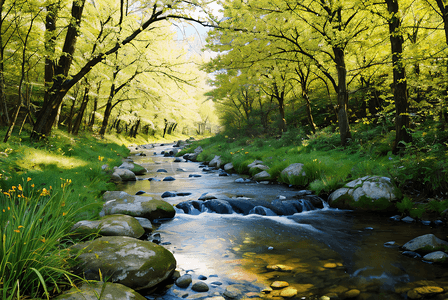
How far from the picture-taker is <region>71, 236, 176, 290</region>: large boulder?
305 centimetres

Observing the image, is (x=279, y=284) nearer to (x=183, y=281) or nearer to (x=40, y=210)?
(x=183, y=281)

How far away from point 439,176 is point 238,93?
19.9 m

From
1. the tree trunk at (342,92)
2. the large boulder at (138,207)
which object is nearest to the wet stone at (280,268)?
the large boulder at (138,207)

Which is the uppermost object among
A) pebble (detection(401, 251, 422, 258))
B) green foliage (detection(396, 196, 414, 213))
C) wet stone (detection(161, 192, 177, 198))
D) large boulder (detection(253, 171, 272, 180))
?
large boulder (detection(253, 171, 272, 180))

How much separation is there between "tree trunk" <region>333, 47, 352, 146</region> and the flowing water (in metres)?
5.59

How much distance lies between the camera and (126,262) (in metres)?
3.22

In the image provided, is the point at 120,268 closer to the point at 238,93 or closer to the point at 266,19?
the point at 266,19

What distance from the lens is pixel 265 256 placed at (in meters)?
4.22

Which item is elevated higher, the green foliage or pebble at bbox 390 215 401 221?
the green foliage

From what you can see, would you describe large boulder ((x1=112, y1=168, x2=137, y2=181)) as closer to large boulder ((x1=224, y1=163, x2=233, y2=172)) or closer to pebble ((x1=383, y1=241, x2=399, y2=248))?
large boulder ((x1=224, y1=163, x2=233, y2=172))

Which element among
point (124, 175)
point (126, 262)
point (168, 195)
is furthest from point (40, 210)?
point (124, 175)

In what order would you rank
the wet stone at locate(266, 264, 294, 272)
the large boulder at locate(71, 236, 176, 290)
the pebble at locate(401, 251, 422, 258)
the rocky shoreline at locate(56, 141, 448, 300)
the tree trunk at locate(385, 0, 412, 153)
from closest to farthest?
1. the rocky shoreline at locate(56, 141, 448, 300)
2. the large boulder at locate(71, 236, 176, 290)
3. the wet stone at locate(266, 264, 294, 272)
4. the pebble at locate(401, 251, 422, 258)
5. the tree trunk at locate(385, 0, 412, 153)

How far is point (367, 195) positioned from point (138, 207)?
5803 mm

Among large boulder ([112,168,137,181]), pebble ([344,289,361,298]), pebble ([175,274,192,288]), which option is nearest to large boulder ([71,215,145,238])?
pebble ([175,274,192,288])
